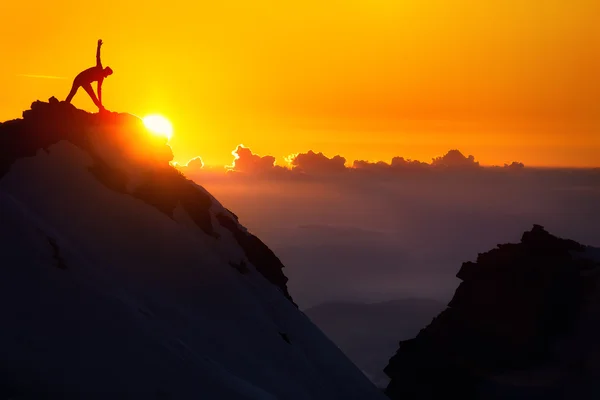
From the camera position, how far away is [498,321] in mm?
69875

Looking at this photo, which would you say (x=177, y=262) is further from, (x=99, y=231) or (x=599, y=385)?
Answer: (x=599, y=385)

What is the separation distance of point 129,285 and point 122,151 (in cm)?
1239

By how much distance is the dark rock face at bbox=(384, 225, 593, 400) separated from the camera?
65.9 meters

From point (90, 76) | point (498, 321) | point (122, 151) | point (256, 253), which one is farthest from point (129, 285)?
point (498, 321)

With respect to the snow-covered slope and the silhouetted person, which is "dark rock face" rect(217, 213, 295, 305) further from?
the silhouetted person

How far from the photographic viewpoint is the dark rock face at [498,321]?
65875 millimetres

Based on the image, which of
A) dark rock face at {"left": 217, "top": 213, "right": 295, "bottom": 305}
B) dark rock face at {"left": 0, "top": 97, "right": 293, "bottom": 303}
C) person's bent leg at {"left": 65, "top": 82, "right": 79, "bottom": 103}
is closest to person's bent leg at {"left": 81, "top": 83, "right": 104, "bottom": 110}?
person's bent leg at {"left": 65, "top": 82, "right": 79, "bottom": 103}

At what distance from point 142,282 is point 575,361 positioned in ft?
138

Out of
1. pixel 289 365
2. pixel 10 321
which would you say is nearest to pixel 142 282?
pixel 289 365

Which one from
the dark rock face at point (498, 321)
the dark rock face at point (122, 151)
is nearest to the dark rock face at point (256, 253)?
the dark rock face at point (122, 151)

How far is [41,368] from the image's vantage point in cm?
2308

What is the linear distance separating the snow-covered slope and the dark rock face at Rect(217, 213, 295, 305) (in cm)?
19

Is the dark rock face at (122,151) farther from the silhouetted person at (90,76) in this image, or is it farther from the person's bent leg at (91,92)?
the silhouetted person at (90,76)

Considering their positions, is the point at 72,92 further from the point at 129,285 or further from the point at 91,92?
the point at 129,285
